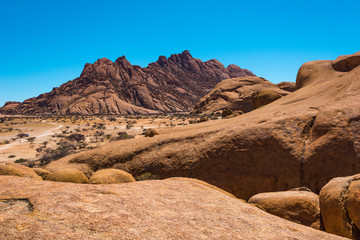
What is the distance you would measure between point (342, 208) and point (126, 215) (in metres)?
4.30

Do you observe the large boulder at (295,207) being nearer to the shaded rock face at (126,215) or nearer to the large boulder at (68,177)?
the shaded rock face at (126,215)

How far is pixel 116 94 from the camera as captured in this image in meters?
104

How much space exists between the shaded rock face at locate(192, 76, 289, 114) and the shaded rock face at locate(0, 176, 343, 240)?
53.6 m

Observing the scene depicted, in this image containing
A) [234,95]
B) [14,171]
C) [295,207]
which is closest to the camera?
[295,207]

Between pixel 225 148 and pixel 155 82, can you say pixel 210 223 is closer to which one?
pixel 225 148

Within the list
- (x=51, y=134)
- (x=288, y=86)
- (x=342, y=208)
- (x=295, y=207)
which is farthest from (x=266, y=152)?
(x=288, y=86)

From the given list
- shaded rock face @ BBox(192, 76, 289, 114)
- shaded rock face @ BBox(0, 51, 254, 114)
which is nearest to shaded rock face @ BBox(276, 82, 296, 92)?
shaded rock face @ BBox(192, 76, 289, 114)

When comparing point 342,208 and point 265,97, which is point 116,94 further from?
point 342,208

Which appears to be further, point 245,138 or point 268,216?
point 245,138

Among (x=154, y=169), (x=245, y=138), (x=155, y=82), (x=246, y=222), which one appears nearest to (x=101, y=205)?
(x=246, y=222)

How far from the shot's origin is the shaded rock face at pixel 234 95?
57.4 m

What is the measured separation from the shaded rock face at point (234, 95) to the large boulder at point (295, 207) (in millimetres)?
51919

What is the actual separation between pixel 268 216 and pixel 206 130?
5426mm

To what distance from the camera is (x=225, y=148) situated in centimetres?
869
